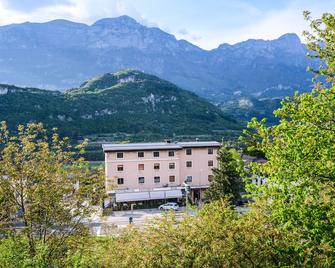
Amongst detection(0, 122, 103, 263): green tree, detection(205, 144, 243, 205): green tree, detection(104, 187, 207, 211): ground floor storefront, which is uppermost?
detection(0, 122, 103, 263): green tree

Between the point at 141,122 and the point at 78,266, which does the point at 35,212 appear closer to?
the point at 78,266

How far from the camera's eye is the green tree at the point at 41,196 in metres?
12.8

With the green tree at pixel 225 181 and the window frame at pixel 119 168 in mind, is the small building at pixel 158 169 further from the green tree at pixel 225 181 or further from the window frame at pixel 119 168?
the green tree at pixel 225 181

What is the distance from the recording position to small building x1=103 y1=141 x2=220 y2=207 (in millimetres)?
46062

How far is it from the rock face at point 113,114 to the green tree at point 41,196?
111 meters

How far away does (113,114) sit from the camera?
16350cm

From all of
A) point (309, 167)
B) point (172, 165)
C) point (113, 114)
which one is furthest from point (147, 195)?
point (113, 114)

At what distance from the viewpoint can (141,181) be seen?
1898 inches

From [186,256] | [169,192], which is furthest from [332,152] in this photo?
[169,192]

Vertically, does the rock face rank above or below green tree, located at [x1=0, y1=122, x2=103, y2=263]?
above

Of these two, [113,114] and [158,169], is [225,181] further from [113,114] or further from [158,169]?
[113,114]

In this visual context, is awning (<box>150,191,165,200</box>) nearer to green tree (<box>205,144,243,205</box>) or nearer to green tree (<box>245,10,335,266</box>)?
green tree (<box>205,144,243,205</box>)

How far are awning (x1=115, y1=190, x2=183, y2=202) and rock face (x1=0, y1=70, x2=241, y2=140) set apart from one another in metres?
79.2

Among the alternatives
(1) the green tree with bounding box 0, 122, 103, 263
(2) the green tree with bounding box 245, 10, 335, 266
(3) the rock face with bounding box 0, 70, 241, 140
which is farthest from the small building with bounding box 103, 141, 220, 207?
(3) the rock face with bounding box 0, 70, 241, 140
